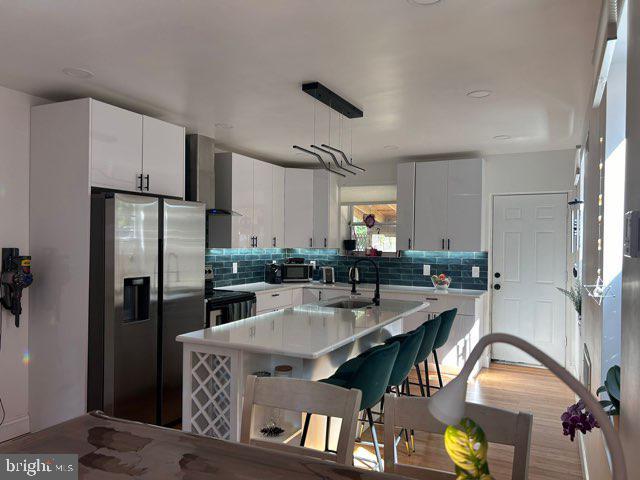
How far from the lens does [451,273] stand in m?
6.01

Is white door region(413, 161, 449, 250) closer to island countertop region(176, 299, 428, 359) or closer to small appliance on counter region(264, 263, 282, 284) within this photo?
small appliance on counter region(264, 263, 282, 284)

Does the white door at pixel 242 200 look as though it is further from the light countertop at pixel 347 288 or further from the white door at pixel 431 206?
the white door at pixel 431 206

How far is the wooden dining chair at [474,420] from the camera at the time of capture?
4.32 ft

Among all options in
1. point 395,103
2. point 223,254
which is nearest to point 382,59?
point 395,103

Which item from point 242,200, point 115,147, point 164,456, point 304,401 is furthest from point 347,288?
point 164,456

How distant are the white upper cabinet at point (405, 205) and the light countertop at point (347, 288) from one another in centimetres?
53

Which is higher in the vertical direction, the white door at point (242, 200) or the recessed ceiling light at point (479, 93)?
the recessed ceiling light at point (479, 93)

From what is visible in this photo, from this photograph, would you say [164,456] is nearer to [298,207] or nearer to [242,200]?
[242,200]

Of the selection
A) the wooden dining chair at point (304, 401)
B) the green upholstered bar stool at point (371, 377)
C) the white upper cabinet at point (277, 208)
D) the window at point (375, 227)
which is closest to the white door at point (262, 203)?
the white upper cabinet at point (277, 208)

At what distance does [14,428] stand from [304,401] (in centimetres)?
302

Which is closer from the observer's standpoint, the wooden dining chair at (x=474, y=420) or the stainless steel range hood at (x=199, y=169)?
the wooden dining chair at (x=474, y=420)

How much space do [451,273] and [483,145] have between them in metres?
1.63

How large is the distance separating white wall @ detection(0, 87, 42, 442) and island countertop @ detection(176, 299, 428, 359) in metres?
1.69

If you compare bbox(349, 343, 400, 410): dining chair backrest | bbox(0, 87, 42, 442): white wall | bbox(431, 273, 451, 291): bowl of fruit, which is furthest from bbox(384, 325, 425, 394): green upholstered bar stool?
bbox(431, 273, 451, 291): bowl of fruit
